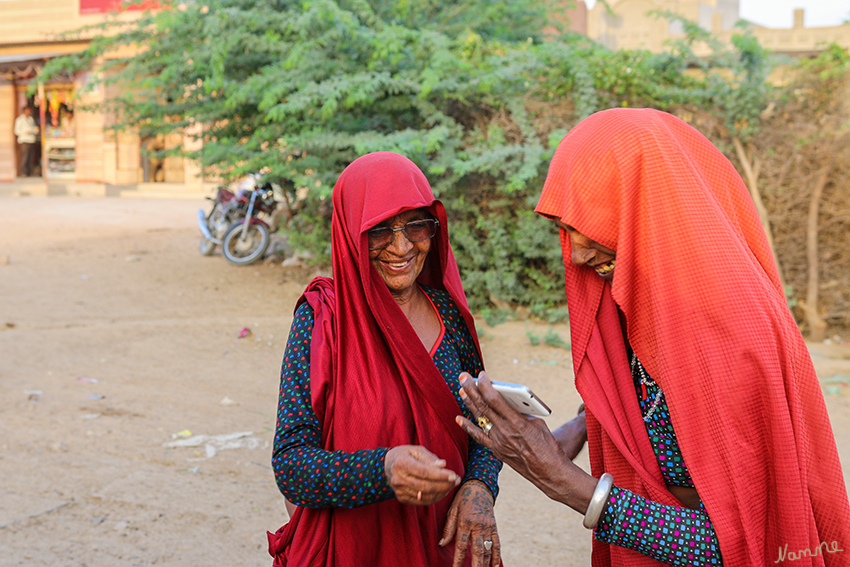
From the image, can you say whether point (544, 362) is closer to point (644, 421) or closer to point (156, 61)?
point (644, 421)

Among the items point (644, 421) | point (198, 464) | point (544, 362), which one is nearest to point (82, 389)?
point (198, 464)

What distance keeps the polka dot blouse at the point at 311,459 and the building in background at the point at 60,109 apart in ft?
57.6

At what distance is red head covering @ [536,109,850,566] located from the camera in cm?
137

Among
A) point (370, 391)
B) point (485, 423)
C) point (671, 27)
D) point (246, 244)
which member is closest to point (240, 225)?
point (246, 244)

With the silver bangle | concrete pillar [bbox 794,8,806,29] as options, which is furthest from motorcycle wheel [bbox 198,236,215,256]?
concrete pillar [bbox 794,8,806,29]

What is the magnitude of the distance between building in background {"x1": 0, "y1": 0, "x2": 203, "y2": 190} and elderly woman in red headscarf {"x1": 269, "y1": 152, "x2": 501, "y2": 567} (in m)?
17.4

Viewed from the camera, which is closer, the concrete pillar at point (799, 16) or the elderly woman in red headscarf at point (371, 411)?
the elderly woman in red headscarf at point (371, 411)

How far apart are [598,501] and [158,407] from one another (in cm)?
412

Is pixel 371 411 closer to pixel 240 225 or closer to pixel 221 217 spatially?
pixel 240 225

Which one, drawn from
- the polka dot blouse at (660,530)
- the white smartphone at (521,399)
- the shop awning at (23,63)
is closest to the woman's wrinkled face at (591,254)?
the white smartphone at (521,399)

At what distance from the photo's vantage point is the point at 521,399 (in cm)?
149

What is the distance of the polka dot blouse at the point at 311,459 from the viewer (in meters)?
1.59

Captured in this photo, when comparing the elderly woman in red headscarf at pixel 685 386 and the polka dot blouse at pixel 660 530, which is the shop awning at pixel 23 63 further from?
the polka dot blouse at pixel 660 530

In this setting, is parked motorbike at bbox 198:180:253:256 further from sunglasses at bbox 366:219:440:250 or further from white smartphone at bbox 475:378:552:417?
white smartphone at bbox 475:378:552:417
